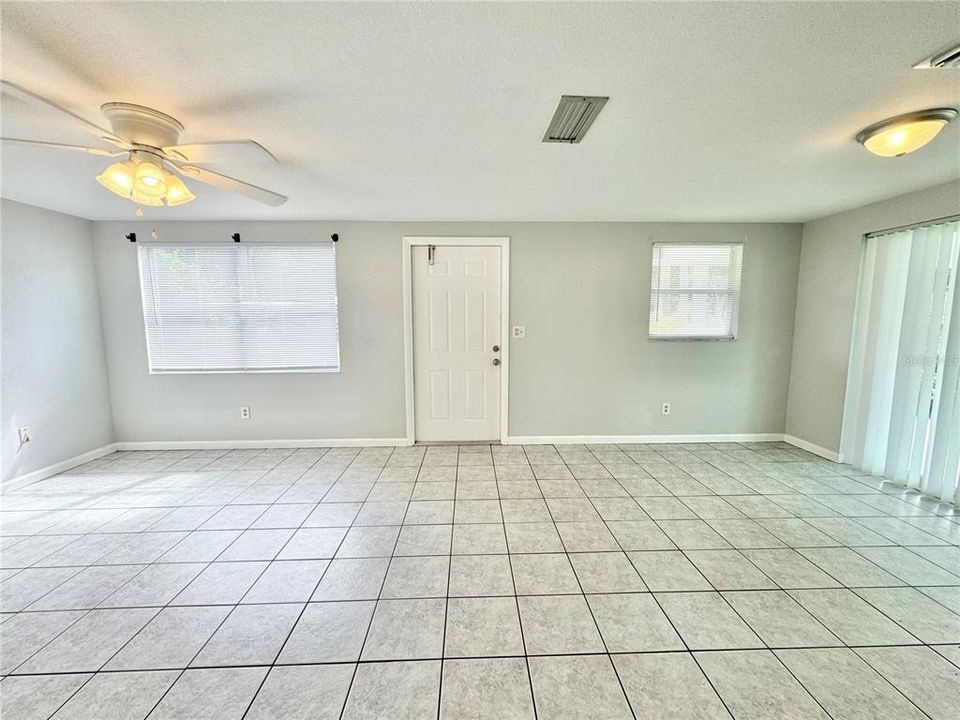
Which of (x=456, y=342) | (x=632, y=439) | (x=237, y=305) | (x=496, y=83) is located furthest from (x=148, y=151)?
(x=632, y=439)

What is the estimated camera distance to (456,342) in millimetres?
3881

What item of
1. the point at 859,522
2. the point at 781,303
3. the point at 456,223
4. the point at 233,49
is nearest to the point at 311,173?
the point at 233,49

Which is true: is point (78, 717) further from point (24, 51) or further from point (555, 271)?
point (555, 271)

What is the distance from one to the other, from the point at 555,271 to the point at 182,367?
12.9 ft

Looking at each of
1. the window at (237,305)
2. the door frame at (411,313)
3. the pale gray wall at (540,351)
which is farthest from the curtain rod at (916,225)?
the window at (237,305)

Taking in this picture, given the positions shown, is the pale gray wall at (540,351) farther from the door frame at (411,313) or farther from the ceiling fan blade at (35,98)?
the ceiling fan blade at (35,98)

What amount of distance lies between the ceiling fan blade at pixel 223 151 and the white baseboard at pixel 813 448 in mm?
4948

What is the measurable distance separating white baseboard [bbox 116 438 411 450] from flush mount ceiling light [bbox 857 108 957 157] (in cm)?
393

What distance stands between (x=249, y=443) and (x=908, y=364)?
5892mm

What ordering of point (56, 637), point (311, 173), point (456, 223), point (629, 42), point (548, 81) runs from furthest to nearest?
point (456, 223) < point (311, 173) < point (56, 637) < point (548, 81) < point (629, 42)

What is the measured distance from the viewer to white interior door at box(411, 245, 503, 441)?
379cm

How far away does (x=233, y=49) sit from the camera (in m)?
1.25

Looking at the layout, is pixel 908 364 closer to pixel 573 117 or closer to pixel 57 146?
pixel 573 117

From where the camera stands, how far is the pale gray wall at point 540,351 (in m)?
3.71
